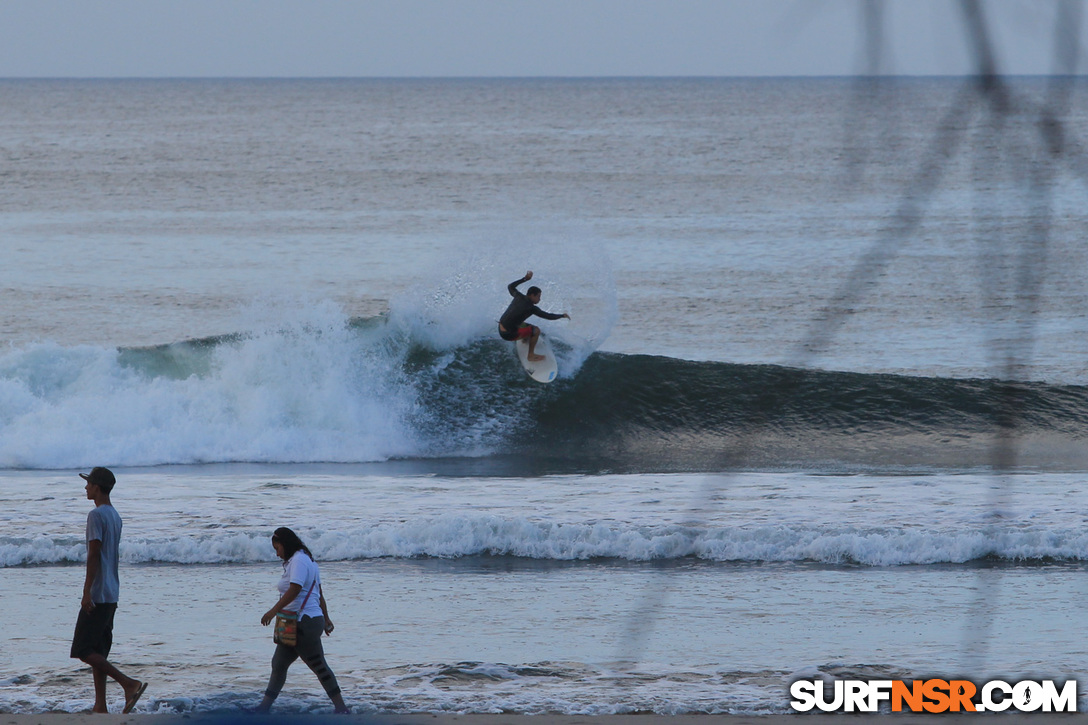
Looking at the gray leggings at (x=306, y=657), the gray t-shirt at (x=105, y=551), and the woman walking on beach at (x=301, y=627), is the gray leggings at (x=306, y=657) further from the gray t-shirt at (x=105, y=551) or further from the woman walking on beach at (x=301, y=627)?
the gray t-shirt at (x=105, y=551)

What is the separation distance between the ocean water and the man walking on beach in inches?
12.3

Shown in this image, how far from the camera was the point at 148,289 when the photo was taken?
2802 centimetres

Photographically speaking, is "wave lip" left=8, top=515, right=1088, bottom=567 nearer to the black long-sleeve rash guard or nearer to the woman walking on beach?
the woman walking on beach

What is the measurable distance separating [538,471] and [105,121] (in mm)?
93448

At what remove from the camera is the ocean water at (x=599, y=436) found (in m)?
1.36

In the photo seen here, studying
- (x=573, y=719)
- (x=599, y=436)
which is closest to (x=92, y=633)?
(x=573, y=719)

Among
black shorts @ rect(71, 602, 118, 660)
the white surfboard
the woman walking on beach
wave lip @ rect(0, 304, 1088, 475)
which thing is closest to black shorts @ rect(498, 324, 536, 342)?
wave lip @ rect(0, 304, 1088, 475)

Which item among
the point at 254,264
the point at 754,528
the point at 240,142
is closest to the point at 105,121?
the point at 240,142

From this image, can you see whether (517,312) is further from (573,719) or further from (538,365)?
(573,719)

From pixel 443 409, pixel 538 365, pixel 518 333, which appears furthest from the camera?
pixel 538 365

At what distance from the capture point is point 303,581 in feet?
20.8

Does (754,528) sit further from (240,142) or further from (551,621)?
(240,142)

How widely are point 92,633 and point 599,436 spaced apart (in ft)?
38.5

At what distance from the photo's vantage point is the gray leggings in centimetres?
625
